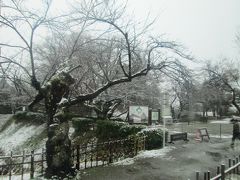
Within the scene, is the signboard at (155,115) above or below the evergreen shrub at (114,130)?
above

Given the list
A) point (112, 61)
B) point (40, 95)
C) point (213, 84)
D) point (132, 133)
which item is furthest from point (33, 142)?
point (213, 84)

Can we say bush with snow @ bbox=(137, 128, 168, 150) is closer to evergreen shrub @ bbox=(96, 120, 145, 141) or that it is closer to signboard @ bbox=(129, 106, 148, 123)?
evergreen shrub @ bbox=(96, 120, 145, 141)

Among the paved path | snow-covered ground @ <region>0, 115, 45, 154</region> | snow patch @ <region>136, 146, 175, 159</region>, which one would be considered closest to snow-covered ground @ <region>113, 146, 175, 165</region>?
snow patch @ <region>136, 146, 175, 159</region>

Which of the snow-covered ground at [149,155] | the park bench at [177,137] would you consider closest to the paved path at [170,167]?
the snow-covered ground at [149,155]

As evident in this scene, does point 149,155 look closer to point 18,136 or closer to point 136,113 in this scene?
point 136,113

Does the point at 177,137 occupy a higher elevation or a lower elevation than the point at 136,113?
lower

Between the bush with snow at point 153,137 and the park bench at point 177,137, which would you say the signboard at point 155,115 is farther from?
the bush with snow at point 153,137

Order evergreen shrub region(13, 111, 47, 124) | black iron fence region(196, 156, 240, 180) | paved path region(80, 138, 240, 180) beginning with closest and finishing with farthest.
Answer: black iron fence region(196, 156, 240, 180) < paved path region(80, 138, 240, 180) < evergreen shrub region(13, 111, 47, 124)

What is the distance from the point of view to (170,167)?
11.9 m

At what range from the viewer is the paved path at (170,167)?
10419mm

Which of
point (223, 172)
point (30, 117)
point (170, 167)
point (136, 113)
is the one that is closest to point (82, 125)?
point (136, 113)

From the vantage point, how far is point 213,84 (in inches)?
1650

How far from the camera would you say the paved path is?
34.2 feet

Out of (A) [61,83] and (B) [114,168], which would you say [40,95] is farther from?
(B) [114,168]
